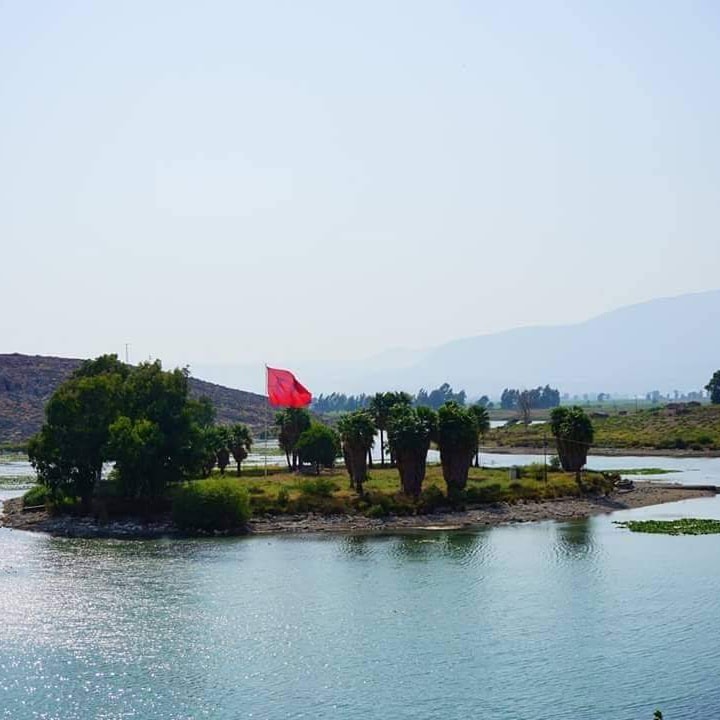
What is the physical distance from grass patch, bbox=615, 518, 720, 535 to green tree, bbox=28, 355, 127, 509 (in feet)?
141

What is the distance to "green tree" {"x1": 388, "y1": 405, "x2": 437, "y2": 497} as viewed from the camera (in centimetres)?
8894

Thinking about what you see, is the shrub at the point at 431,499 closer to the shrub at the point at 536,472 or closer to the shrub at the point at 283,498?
the shrub at the point at 283,498

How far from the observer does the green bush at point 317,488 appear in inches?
3575

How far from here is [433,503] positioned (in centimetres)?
8981

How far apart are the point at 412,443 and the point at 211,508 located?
17738 mm

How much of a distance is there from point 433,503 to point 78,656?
46489 millimetres

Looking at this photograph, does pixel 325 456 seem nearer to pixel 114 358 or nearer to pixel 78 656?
pixel 114 358

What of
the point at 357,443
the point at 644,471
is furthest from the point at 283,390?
the point at 644,471

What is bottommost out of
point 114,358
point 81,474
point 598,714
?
point 598,714

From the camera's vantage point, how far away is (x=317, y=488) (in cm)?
9181

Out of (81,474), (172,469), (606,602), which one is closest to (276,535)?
(172,469)

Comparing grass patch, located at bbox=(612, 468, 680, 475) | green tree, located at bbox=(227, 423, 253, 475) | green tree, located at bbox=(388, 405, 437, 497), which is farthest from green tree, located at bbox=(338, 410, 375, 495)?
grass patch, located at bbox=(612, 468, 680, 475)

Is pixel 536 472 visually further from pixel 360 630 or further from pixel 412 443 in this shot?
pixel 360 630

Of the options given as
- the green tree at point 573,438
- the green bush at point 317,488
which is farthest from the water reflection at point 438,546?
the green tree at point 573,438
